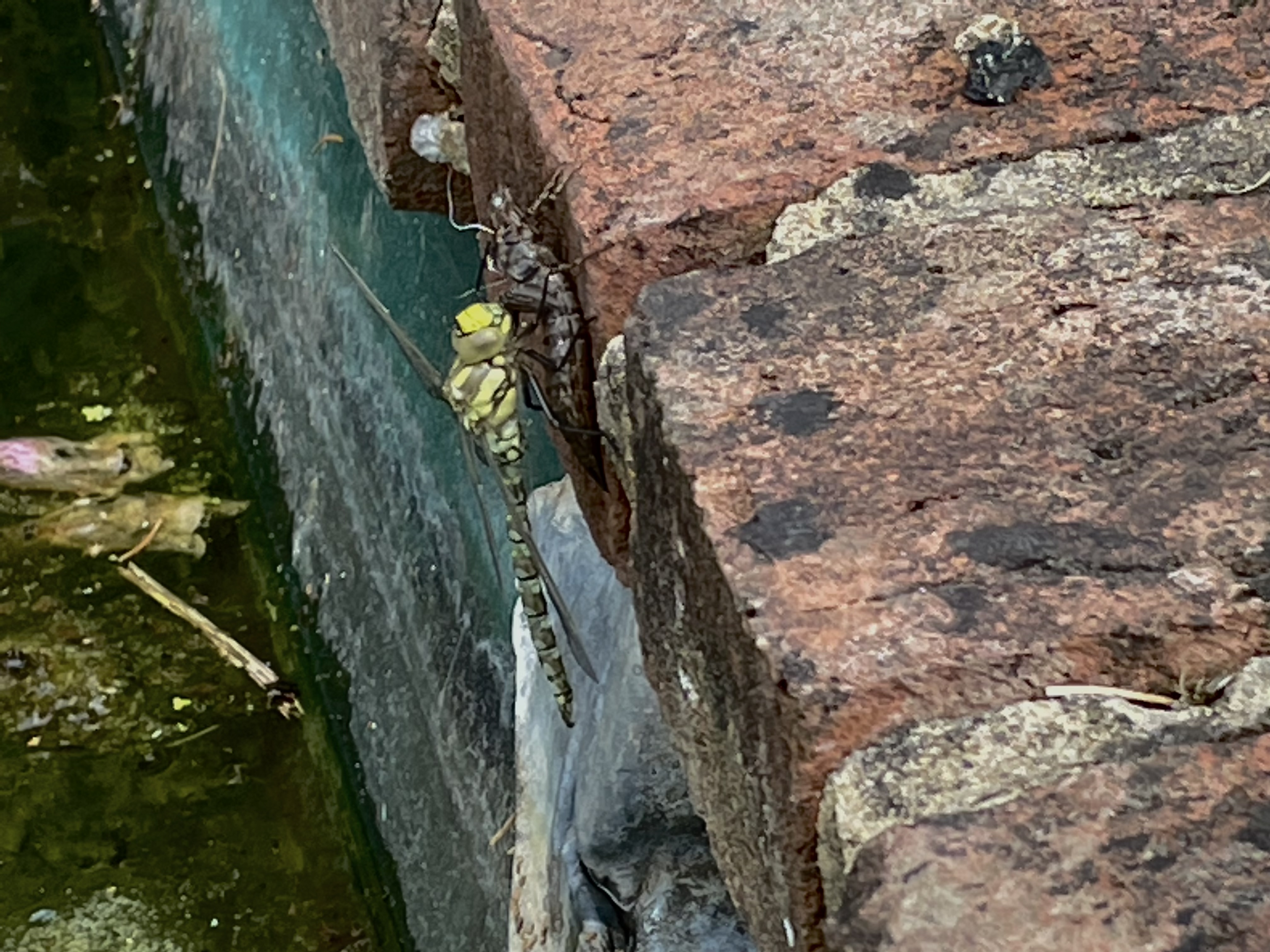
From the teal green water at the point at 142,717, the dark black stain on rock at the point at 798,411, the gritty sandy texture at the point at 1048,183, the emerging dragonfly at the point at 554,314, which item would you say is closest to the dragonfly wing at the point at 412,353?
the emerging dragonfly at the point at 554,314

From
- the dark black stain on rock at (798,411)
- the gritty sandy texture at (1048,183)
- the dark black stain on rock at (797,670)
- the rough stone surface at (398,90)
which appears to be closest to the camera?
the dark black stain on rock at (797,670)

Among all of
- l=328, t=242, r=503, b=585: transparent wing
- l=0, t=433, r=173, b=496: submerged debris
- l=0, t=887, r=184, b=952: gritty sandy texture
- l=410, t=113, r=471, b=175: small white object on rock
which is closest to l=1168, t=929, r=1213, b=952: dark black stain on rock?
l=328, t=242, r=503, b=585: transparent wing

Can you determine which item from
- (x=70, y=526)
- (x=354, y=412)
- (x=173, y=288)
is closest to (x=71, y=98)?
(x=173, y=288)

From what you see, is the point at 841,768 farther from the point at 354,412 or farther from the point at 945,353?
the point at 354,412

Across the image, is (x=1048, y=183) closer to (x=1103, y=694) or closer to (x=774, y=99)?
(x=774, y=99)

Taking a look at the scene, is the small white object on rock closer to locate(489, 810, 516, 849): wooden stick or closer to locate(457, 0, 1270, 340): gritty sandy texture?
locate(457, 0, 1270, 340): gritty sandy texture

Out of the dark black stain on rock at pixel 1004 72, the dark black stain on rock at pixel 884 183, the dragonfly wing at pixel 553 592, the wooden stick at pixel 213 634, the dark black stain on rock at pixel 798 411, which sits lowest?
the wooden stick at pixel 213 634

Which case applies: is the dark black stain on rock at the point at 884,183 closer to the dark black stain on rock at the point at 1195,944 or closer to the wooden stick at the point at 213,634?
the dark black stain on rock at the point at 1195,944
